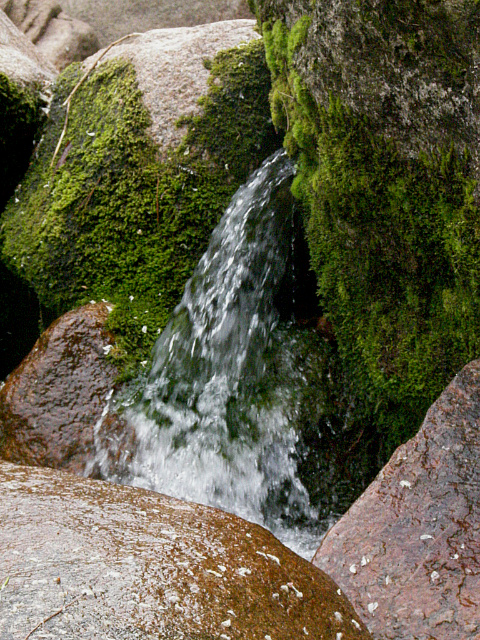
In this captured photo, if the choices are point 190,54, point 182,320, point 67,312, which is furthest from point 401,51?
Answer: point 67,312

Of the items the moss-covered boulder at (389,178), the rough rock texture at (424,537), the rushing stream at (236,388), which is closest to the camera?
the rough rock texture at (424,537)

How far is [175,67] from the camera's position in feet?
15.6

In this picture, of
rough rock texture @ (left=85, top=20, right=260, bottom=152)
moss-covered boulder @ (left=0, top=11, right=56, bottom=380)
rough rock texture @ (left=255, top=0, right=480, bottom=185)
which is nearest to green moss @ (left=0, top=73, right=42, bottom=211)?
moss-covered boulder @ (left=0, top=11, right=56, bottom=380)

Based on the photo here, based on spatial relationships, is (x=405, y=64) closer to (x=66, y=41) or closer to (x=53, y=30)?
(x=66, y=41)

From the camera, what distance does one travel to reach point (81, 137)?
16.1 ft

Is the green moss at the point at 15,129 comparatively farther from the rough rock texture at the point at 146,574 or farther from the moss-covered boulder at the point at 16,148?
the rough rock texture at the point at 146,574

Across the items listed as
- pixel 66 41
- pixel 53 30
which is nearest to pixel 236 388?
pixel 66 41

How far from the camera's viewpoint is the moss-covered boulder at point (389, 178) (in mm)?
2492

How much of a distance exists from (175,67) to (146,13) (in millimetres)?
4233

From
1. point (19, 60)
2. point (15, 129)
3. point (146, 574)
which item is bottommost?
point (146, 574)

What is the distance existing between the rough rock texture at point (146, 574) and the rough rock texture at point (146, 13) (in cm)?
715

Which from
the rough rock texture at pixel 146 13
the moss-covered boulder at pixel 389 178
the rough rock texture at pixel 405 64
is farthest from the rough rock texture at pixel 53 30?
the rough rock texture at pixel 405 64

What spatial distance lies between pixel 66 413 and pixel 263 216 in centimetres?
184

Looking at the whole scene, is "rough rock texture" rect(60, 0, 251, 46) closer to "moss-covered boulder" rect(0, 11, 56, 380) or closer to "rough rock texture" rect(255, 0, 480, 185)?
"moss-covered boulder" rect(0, 11, 56, 380)
